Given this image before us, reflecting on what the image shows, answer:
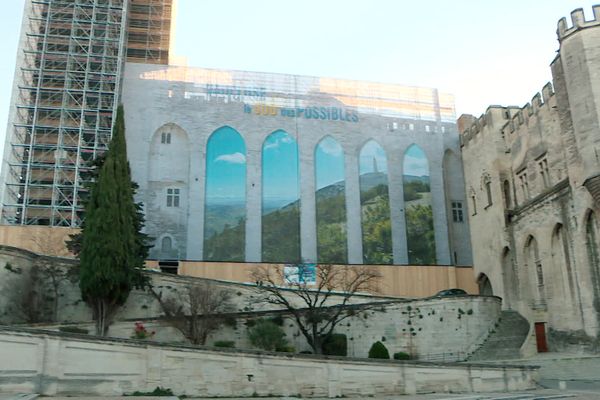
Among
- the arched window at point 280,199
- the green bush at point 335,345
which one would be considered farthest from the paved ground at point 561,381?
the arched window at point 280,199

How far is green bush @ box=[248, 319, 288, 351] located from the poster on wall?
1082cm

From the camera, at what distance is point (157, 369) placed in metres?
16.0

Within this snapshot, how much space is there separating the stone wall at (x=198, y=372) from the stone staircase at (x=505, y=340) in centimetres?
994

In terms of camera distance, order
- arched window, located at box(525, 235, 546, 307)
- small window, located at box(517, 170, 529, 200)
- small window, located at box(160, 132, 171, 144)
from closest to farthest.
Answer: arched window, located at box(525, 235, 546, 307) < small window, located at box(517, 170, 529, 200) < small window, located at box(160, 132, 171, 144)

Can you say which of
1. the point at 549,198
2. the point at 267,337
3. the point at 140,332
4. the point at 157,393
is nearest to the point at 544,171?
the point at 549,198

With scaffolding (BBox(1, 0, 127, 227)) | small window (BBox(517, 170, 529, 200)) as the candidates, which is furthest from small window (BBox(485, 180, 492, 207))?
scaffolding (BBox(1, 0, 127, 227))

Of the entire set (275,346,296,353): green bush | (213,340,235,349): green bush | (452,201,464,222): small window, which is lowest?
(275,346,296,353): green bush

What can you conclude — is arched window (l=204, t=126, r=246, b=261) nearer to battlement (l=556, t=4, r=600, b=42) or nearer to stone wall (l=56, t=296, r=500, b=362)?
stone wall (l=56, t=296, r=500, b=362)

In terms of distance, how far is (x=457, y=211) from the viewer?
153 ft

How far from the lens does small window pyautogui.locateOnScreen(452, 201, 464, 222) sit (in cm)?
4650

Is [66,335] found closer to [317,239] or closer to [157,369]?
[157,369]

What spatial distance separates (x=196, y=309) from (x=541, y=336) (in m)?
17.3

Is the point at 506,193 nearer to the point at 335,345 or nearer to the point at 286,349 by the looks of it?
the point at 335,345

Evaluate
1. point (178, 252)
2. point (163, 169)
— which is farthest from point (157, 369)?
point (163, 169)
